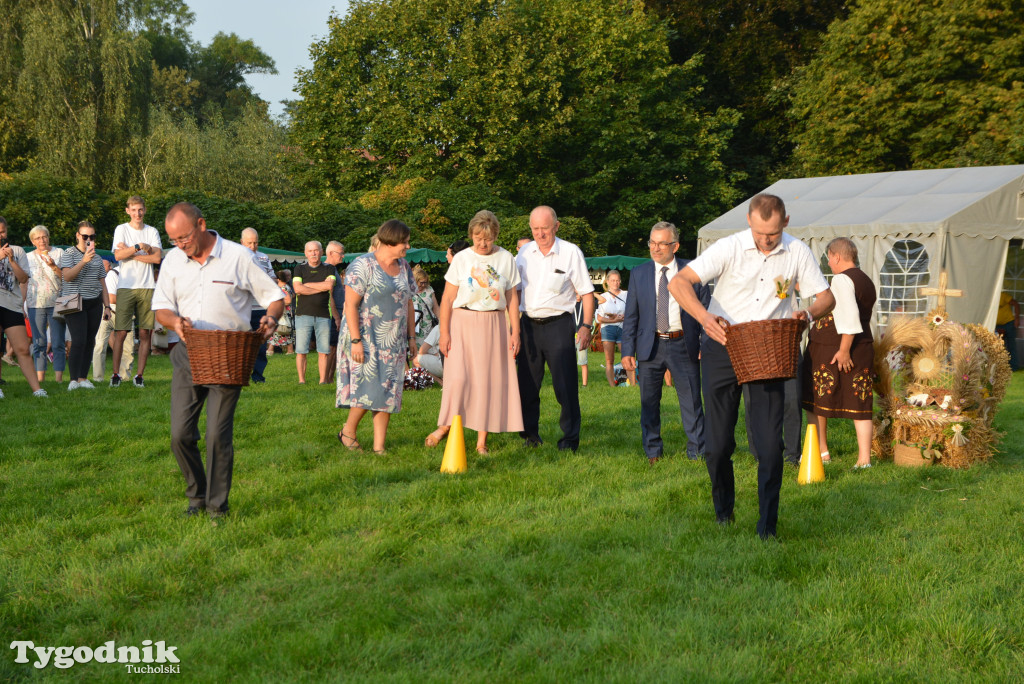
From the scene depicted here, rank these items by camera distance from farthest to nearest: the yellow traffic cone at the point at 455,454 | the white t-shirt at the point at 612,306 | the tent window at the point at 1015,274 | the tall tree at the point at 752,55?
the tall tree at the point at 752,55 → the tent window at the point at 1015,274 → the white t-shirt at the point at 612,306 → the yellow traffic cone at the point at 455,454

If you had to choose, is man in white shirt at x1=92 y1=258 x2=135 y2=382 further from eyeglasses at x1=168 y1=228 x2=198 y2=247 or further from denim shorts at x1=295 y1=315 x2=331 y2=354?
eyeglasses at x1=168 y1=228 x2=198 y2=247

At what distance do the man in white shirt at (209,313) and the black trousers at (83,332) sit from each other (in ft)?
21.4

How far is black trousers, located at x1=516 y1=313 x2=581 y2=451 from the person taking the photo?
843 centimetres

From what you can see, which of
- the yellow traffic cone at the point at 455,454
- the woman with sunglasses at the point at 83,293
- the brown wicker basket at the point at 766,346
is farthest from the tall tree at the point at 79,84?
the brown wicker basket at the point at 766,346

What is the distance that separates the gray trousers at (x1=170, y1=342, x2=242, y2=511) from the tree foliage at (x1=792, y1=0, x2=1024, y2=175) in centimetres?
2437

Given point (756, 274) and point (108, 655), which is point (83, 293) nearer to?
point (108, 655)

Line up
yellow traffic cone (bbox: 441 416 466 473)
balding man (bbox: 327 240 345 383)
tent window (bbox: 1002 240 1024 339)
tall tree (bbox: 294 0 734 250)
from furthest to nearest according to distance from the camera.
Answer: tall tree (bbox: 294 0 734 250), tent window (bbox: 1002 240 1024 339), balding man (bbox: 327 240 345 383), yellow traffic cone (bbox: 441 416 466 473)

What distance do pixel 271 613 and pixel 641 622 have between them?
178cm

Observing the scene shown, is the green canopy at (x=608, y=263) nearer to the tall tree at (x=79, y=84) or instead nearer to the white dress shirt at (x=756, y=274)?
the tall tree at (x=79, y=84)

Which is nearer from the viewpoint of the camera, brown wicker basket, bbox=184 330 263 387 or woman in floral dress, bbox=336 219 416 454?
brown wicker basket, bbox=184 330 263 387

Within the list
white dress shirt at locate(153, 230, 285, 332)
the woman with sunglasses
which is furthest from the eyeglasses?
the woman with sunglasses

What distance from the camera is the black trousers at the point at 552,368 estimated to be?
843 centimetres

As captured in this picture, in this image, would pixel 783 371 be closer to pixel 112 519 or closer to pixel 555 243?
pixel 555 243

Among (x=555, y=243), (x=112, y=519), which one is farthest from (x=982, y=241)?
(x=112, y=519)
